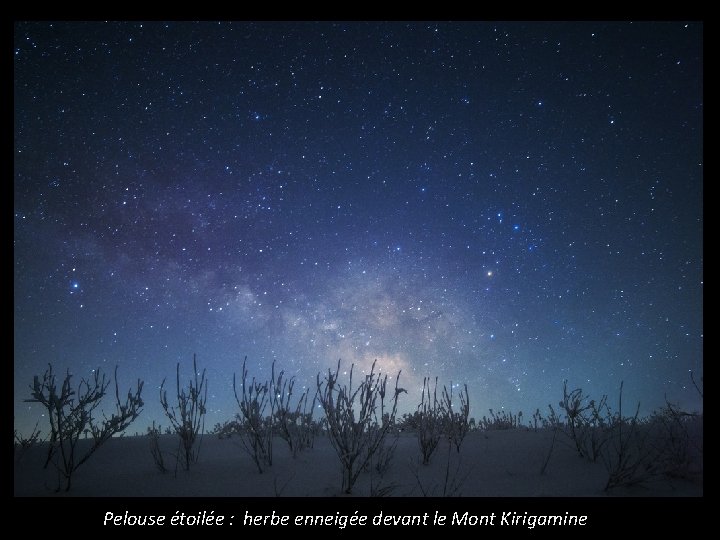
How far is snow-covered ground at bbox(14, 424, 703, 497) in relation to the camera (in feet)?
10.4

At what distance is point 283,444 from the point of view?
5605mm

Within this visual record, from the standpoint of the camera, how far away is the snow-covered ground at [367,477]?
3176mm

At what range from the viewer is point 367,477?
3639 mm
